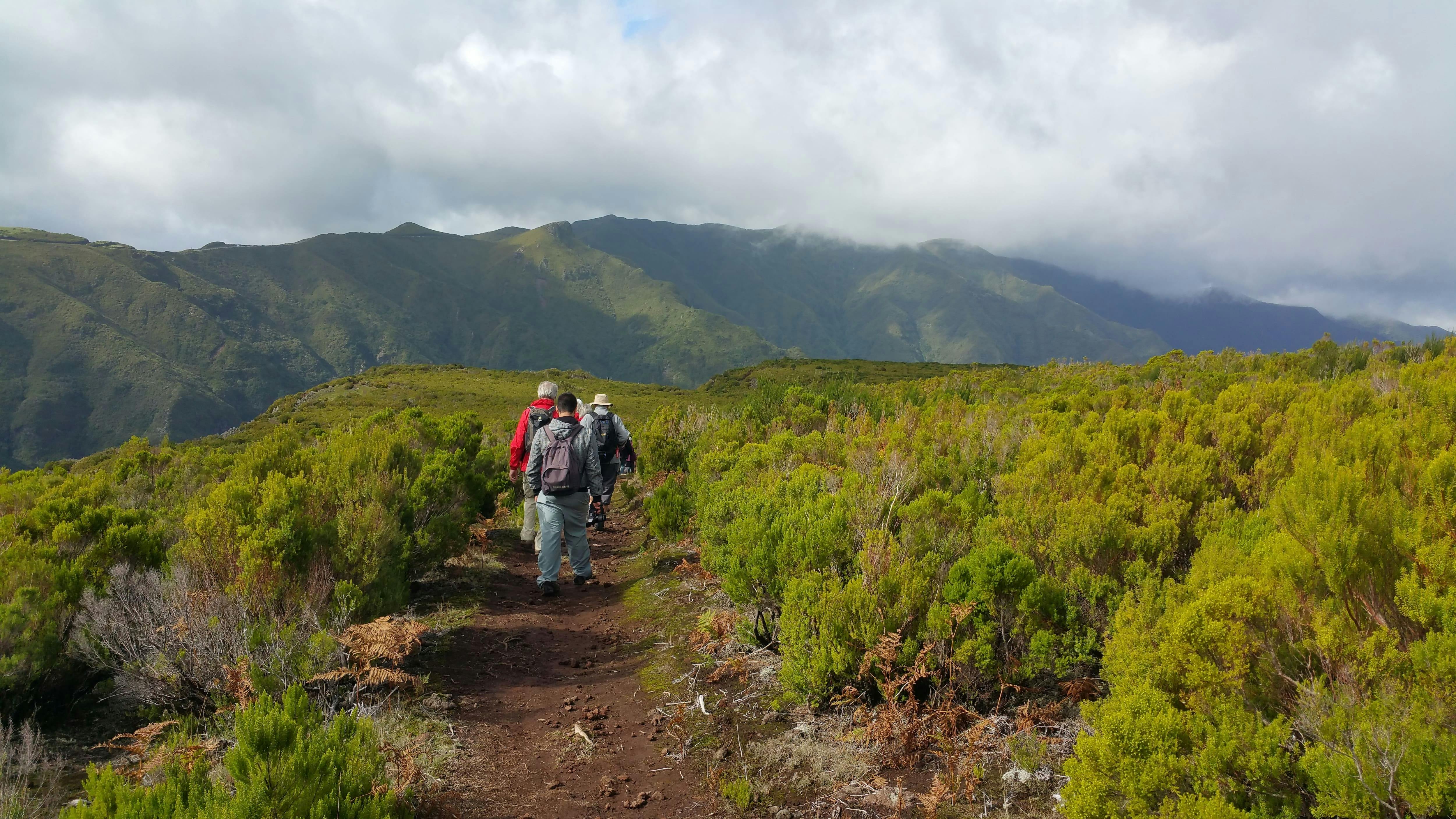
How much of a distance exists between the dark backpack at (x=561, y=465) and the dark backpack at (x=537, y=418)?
0.90 meters

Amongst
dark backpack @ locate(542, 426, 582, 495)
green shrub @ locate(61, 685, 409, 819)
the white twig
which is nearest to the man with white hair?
dark backpack @ locate(542, 426, 582, 495)

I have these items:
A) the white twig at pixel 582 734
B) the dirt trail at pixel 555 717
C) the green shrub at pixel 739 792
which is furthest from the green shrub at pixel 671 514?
the green shrub at pixel 739 792

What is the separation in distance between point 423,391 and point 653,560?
61013 millimetres

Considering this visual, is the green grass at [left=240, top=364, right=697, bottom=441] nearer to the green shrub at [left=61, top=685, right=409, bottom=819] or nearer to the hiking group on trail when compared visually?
the hiking group on trail

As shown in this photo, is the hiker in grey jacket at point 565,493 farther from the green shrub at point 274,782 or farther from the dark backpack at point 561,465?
the green shrub at point 274,782

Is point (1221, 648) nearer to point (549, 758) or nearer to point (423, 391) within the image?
point (549, 758)

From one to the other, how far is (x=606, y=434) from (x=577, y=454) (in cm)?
103

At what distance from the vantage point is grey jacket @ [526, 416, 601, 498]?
7.79 metres

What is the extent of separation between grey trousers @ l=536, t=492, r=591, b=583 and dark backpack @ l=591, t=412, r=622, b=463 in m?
0.88

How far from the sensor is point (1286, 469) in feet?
15.3

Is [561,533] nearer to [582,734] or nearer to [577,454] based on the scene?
[577,454]

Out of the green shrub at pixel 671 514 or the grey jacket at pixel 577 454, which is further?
the green shrub at pixel 671 514

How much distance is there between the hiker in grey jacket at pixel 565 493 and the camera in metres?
7.77

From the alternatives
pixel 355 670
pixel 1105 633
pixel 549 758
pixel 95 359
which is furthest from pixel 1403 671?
pixel 95 359
